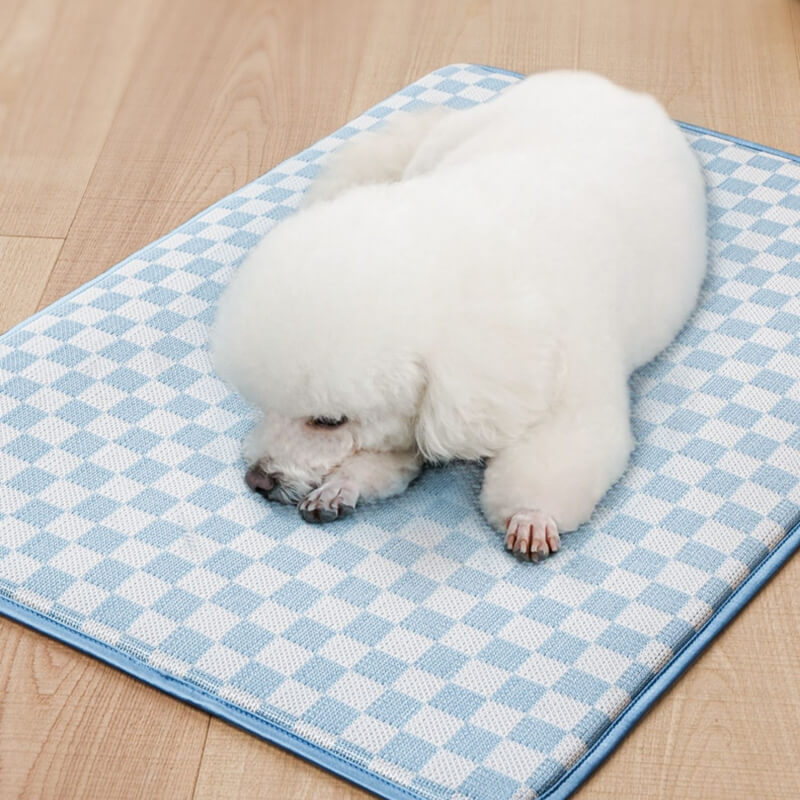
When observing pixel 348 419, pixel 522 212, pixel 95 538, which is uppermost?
pixel 522 212

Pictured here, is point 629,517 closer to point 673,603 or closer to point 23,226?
point 673,603

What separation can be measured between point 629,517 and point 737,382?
26 cm

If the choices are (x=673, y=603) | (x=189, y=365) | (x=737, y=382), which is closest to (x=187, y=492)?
(x=189, y=365)

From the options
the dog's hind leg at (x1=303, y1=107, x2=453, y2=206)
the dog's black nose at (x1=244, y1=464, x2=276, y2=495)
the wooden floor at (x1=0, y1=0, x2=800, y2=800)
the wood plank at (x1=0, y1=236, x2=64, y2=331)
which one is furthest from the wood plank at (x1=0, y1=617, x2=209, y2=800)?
the dog's hind leg at (x1=303, y1=107, x2=453, y2=206)

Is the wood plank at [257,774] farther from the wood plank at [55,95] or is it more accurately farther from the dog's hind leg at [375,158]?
the wood plank at [55,95]

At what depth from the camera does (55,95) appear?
2246 millimetres

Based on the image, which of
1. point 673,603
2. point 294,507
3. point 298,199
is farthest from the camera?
point 298,199

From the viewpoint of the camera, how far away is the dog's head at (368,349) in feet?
3.76

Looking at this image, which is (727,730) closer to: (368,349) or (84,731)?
(368,349)

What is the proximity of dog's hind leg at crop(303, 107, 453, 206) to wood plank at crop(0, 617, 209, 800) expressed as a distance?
0.77m

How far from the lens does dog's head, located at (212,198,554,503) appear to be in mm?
1147

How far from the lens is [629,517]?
1320mm

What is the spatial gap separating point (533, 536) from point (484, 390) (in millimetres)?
178

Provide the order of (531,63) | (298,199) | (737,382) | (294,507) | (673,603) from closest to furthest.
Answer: (673,603)
(294,507)
(737,382)
(298,199)
(531,63)
